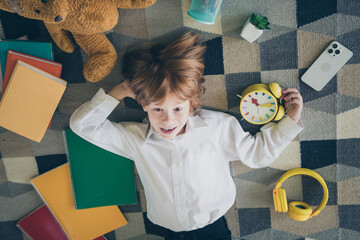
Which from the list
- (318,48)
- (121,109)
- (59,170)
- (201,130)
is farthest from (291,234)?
(59,170)

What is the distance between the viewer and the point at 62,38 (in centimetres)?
90

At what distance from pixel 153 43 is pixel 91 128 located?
1.24ft

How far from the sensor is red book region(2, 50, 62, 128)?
0.91m

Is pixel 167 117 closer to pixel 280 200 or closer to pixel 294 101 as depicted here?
pixel 294 101

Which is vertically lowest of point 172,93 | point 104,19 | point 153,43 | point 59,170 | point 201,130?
point 59,170

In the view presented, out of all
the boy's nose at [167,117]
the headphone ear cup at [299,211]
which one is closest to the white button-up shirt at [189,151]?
the boy's nose at [167,117]

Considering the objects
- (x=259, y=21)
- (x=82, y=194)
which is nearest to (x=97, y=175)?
(x=82, y=194)

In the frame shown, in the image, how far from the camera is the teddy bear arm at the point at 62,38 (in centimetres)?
86

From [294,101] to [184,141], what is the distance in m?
0.41

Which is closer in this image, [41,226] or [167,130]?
[167,130]

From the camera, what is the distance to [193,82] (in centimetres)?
84

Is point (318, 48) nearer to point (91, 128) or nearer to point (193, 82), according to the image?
point (193, 82)

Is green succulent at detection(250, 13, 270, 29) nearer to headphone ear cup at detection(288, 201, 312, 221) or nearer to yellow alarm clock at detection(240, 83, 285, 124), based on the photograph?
yellow alarm clock at detection(240, 83, 285, 124)

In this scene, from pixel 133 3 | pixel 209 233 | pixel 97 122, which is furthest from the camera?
pixel 209 233
